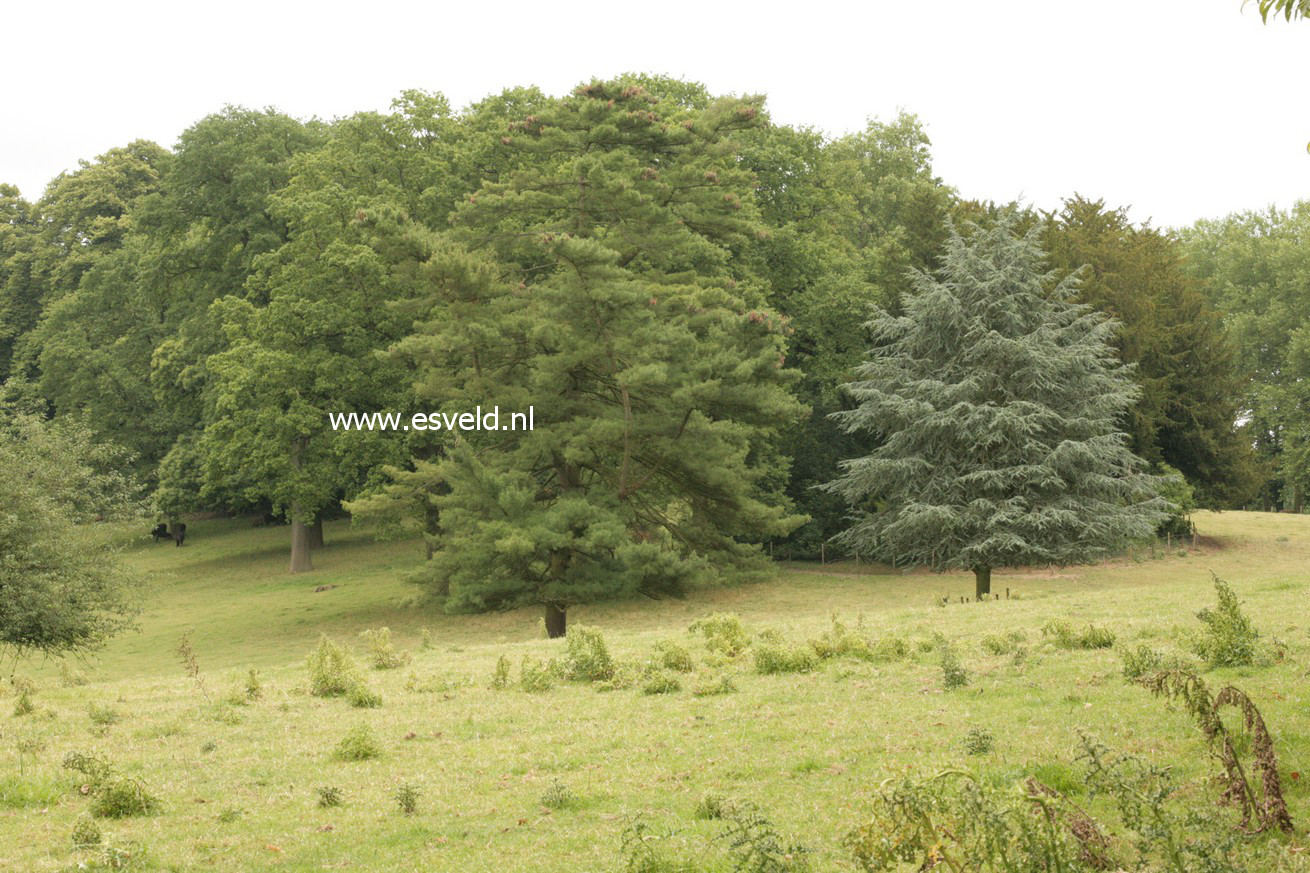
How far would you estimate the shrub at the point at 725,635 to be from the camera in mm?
17406

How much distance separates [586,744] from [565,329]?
1887 centimetres

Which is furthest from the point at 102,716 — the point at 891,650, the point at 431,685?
the point at 891,650

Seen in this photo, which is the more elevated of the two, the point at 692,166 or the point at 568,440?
the point at 692,166

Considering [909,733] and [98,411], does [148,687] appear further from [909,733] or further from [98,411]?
[98,411]

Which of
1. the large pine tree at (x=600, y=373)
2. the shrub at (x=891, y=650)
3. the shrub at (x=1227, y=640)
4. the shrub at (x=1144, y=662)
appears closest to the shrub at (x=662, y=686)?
the shrub at (x=891, y=650)

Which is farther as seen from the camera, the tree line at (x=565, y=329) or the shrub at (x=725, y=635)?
the tree line at (x=565, y=329)

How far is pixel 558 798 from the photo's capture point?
939cm

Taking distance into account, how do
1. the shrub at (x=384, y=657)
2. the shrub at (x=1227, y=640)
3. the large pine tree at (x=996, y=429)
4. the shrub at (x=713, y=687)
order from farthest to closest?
the large pine tree at (x=996, y=429), the shrub at (x=384, y=657), the shrub at (x=713, y=687), the shrub at (x=1227, y=640)

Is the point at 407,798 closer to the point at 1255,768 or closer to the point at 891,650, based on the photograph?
the point at 1255,768

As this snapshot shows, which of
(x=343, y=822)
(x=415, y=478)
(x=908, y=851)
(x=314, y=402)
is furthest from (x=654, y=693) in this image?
(x=314, y=402)

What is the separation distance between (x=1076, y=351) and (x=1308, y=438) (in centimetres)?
3403

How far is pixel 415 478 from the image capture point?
31719 mm

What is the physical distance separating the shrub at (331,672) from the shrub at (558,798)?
7782 millimetres

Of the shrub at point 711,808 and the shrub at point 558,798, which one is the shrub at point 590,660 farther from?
the shrub at point 711,808
